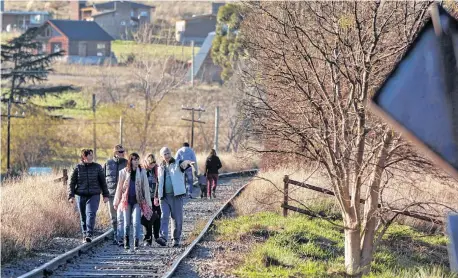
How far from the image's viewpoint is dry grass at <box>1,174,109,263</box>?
13.8 m

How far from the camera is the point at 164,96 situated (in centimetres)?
7106

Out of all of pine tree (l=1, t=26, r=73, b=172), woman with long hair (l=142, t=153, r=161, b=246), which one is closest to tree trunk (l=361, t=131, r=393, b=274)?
woman with long hair (l=142, t=153, r=161, b=246)

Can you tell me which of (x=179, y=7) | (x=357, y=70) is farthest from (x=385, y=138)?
(x=179, y=7)

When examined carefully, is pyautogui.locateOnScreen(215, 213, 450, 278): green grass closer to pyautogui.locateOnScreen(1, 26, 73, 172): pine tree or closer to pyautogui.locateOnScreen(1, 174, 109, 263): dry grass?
pyautogui.locateOnScreen(1, 174, 109, 263): dry grass

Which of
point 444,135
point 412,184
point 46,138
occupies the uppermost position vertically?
point 444,135

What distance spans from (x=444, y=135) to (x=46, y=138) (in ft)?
192

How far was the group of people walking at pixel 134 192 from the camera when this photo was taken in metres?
13.9

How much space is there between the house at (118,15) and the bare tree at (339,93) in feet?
326

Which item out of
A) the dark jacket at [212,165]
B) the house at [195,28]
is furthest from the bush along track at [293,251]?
the house at [195,28]

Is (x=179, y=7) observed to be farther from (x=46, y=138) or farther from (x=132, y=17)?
(x=46, y=138)

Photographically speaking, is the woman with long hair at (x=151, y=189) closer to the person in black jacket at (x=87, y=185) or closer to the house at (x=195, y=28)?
the person in black jacket at (x=87, y=185)

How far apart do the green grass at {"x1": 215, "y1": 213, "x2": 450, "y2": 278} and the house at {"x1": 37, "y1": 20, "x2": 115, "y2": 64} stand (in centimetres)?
7830

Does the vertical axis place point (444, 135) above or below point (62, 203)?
above

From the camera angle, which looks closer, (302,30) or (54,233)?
(302,30)
